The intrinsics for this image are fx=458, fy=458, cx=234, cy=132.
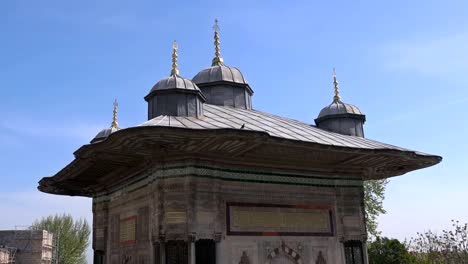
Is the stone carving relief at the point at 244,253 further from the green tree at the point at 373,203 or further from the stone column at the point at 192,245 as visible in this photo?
the green tree at the point at 373,203

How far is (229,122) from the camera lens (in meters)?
8.62

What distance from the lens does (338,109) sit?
37.4 ft

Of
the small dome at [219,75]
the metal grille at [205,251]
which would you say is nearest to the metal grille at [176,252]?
the metal grille at [205,251]

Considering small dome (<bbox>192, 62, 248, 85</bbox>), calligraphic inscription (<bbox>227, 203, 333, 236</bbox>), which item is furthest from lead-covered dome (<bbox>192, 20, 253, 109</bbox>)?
calligraphic inscription (<bbox>227, 203, 333, 236</bbox>)

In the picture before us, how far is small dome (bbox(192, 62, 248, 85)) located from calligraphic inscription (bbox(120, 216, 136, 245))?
14.7 feet

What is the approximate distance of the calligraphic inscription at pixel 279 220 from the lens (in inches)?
335

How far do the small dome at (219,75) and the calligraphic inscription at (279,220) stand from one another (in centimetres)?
454

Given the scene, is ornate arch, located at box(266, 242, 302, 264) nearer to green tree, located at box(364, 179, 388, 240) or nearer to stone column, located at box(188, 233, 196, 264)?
stone column, located at box(188, 233, 196, 264)

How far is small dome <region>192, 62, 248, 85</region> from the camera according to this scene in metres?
12.5

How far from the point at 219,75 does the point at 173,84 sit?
3.92 metres

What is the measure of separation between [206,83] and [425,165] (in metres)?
5.87

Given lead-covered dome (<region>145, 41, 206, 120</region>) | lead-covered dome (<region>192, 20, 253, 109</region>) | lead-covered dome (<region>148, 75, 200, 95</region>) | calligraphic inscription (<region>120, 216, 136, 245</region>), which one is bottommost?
calligraphic inscription (<region>120, 216, 136, 245</region>)

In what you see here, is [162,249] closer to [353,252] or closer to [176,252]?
[176,252]

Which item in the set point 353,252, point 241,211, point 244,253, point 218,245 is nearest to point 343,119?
point 353,252
